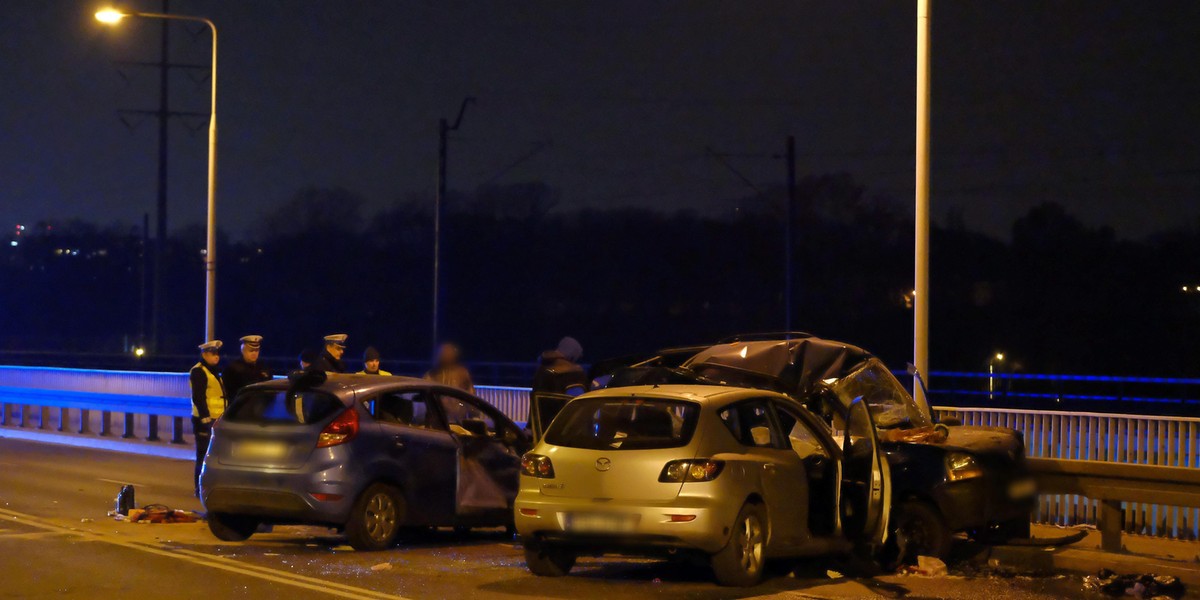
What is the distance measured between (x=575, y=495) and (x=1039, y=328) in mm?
54784

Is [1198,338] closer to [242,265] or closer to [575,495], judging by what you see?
[575,495]

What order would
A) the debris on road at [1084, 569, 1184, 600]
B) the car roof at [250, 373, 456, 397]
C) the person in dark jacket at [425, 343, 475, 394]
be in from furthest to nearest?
the person in dark jacket at [425, 343, 475, 394] → the car roof at [250, 373, 456, 397] → the debris on road at [1084, 569, 1184, 600]

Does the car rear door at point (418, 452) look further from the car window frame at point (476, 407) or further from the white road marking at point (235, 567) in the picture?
the white road marking at point (235, 567)

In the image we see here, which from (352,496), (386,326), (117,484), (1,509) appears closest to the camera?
(352,496)

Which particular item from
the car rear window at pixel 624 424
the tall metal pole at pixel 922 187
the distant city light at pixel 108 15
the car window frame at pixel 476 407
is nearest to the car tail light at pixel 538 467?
the car rear window at pixel 624 424

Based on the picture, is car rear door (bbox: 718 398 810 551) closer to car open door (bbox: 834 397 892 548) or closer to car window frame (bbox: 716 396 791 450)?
car window frame (bbox: 716 396 791 450)

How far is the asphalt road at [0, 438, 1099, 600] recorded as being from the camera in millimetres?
9023

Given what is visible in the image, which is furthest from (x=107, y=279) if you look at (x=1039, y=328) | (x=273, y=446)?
(x=273, y=446)

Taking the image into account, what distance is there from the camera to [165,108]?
44750mm

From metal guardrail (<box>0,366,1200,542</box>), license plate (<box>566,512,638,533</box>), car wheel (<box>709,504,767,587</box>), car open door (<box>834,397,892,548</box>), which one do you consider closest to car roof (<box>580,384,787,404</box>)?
car open door (<box>834,397,892,548</box>)

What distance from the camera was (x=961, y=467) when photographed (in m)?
10.6

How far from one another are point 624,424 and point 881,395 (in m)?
3.57

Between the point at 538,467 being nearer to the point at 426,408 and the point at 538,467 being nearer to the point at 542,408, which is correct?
the point at 542,408

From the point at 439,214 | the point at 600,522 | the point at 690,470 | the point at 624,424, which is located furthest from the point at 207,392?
the point at 439,214
